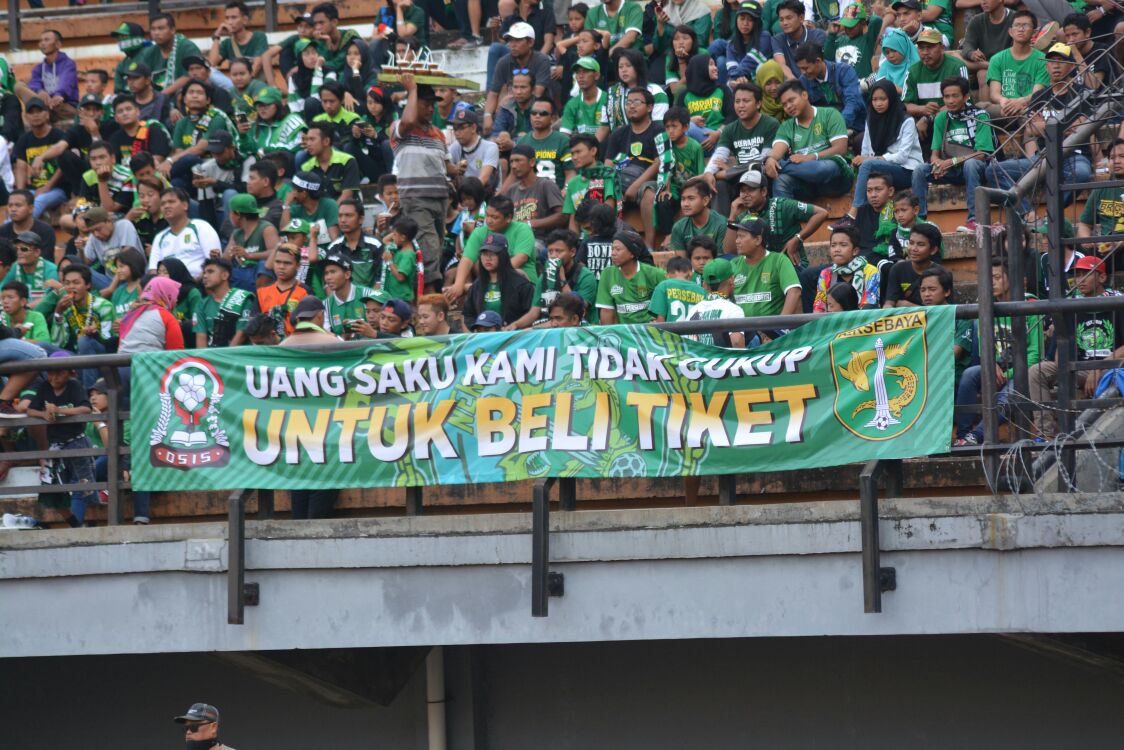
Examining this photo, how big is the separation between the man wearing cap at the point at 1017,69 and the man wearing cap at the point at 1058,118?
9 cm

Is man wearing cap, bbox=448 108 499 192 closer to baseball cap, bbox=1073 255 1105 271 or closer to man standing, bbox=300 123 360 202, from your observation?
man standing, bbox=300 123 360 202

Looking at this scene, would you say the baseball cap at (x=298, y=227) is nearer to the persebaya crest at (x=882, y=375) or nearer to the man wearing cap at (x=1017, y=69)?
the man wearing cap at (x=1017, y=69)

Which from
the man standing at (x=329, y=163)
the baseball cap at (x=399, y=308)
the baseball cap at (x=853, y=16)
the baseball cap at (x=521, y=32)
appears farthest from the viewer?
the baseball cap at (x=521, y=32)

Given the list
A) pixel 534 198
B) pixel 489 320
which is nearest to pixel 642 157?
pixel 534 198

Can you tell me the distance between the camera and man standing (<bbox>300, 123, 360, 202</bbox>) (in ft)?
52.1

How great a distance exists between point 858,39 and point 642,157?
8.17 feet

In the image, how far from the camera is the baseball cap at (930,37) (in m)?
14.0

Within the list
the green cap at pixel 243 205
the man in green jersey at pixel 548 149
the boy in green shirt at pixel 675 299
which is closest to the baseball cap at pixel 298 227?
the green cap at pixel 243 205

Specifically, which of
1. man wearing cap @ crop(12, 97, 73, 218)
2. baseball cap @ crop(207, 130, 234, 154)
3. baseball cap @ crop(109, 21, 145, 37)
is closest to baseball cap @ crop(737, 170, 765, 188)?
baseball cap @ crop(207, 130, 234, 154)

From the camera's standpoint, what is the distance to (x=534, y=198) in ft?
47.5

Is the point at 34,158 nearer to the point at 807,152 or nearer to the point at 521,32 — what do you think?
the point at 521,32

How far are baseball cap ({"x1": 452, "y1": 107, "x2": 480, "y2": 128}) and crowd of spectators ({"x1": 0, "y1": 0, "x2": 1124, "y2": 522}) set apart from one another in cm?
3

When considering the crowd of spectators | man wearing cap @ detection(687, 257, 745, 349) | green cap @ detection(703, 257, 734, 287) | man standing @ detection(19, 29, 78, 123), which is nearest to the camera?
man wearing cap @ detection(687, 257, 745, 349)

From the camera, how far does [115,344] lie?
1362 cm
